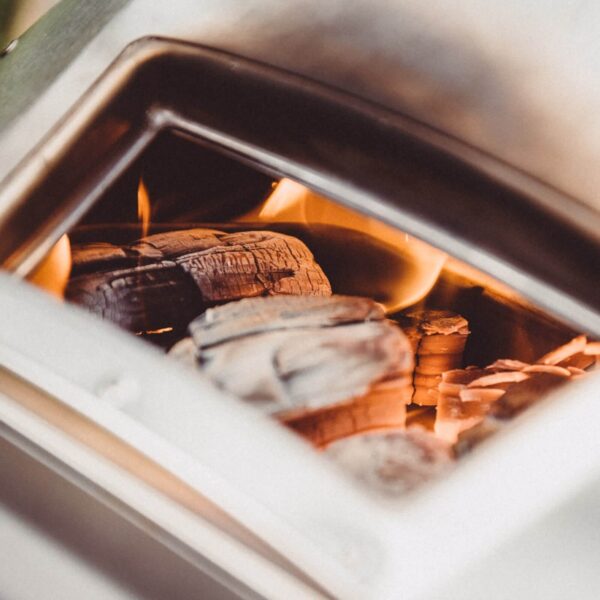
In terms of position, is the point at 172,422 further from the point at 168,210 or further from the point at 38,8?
the point at 38,8

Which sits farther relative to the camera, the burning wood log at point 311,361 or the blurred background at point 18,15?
the blurred background at point 18,15

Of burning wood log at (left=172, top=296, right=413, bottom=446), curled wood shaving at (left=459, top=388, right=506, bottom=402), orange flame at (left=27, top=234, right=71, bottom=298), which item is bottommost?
orange flame at (left=27, top=234, right=71, bottom=298)

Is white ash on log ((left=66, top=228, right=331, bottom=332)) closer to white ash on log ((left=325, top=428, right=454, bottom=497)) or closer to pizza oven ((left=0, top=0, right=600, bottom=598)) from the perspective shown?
pizza oven ((left=0, top=0, right=600, bottom=598))

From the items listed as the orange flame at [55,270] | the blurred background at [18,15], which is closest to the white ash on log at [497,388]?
the orange flame at [55,270]

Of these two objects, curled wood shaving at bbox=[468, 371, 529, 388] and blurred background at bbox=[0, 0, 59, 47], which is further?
blurred background at bbox=[0, 0, 59, 47]

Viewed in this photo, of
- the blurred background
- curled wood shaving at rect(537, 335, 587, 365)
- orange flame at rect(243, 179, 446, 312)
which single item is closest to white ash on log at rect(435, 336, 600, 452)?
curled wood shaving at rect(537, 335, 587, 365)

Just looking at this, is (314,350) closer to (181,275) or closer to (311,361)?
(311,361)

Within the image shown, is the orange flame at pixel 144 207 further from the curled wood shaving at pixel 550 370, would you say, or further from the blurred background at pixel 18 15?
the curled wood shaving at pixel 550 370
